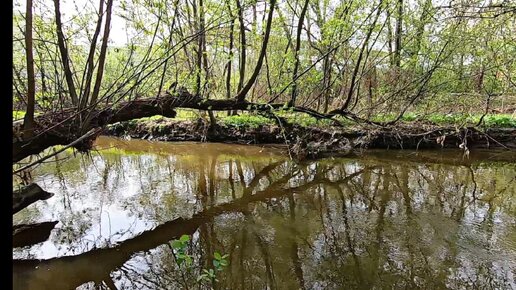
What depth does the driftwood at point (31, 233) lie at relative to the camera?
4410mm

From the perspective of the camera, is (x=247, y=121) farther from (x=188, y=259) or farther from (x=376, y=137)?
(x=188, y=259)

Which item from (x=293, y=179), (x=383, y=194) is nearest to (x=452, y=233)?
(x=383, y=194)

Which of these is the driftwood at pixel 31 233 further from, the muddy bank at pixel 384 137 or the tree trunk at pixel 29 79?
the muddy bank at pixel 384 137

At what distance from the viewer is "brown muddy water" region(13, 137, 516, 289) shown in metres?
3.62

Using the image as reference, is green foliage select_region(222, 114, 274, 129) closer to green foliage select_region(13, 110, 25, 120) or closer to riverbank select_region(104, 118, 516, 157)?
riverbank select_region(104, 118, 516, 157)

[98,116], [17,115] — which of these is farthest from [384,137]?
[17,115]

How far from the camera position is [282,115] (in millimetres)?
9273

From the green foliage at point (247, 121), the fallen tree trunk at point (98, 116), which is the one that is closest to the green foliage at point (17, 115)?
the fallen tree trunk at point (98, 116)

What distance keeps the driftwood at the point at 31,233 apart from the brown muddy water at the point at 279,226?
0.47ft

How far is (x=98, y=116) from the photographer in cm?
595

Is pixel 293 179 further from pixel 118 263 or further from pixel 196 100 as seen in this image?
pixel 118 263

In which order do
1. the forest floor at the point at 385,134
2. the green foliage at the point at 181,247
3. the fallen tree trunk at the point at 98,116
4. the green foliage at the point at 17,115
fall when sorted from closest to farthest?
the green foliage at the point at 181,247 → the fallen tree trunk at the point at 98,116 → the green foliage at the point at 17,115 → the forest floor at the point at 385,134

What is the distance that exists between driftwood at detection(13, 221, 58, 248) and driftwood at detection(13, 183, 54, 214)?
23.9 inches

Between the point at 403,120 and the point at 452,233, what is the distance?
7322mm
